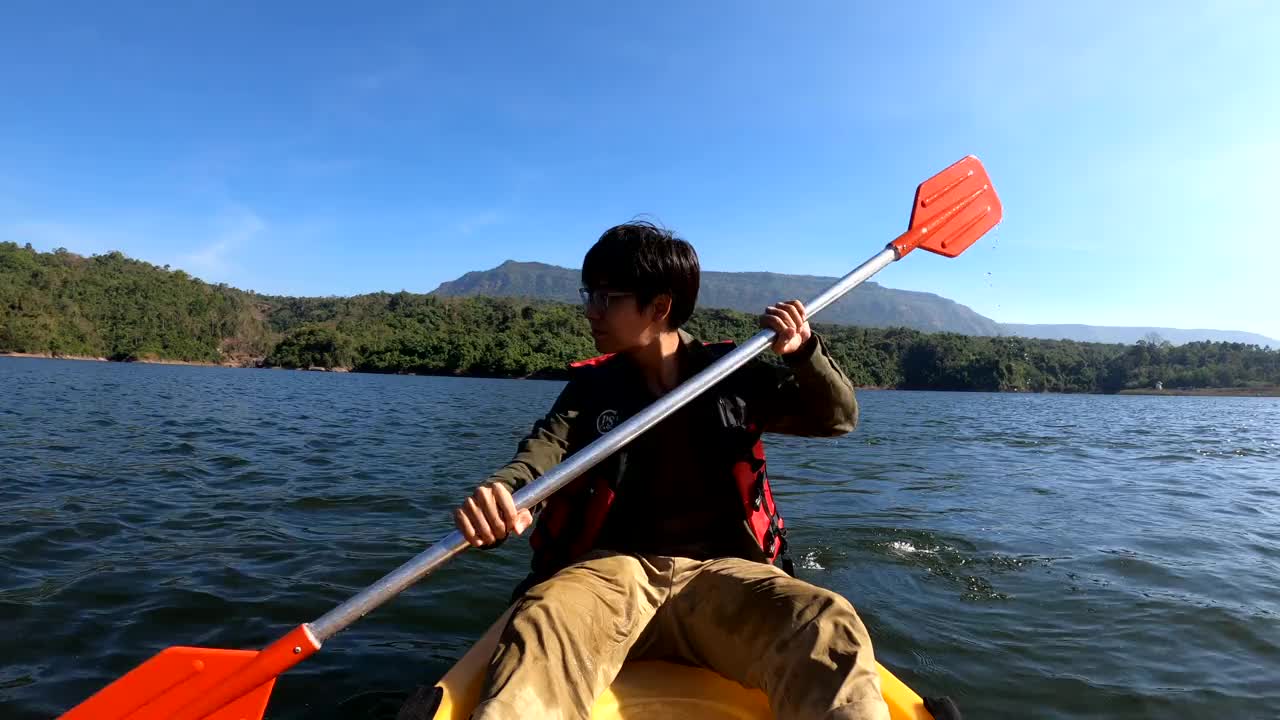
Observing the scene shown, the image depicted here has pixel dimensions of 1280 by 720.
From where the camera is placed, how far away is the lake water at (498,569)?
320 centimetres

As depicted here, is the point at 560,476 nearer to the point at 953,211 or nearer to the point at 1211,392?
the point at 953,211

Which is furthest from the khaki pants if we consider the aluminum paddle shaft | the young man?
the aluminum paddle shaft

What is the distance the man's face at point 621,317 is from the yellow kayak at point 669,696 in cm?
105

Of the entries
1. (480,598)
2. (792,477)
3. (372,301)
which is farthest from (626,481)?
(372,301)

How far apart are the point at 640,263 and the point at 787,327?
518 mm

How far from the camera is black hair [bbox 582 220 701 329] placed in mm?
2305

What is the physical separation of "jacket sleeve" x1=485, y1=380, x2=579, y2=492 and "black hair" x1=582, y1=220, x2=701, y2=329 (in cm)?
39

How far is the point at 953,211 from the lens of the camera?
3422 mm

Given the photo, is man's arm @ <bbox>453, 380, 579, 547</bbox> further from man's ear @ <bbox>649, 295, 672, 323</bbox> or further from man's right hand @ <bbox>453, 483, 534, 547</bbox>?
man's ear @ <bbox>649, 295, 672, 323</bbox>

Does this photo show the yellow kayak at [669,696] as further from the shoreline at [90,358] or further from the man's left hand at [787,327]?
the shoreline at [90,358]

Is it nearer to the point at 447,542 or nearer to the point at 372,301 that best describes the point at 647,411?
the point at 447,542

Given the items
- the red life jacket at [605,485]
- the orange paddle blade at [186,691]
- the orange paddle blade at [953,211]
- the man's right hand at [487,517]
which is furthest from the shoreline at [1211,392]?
the orange paddle blade at [186,691]

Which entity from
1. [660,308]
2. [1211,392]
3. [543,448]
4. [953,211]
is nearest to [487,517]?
[543,448]

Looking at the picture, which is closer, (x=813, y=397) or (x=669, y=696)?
(x=669, y=696)
